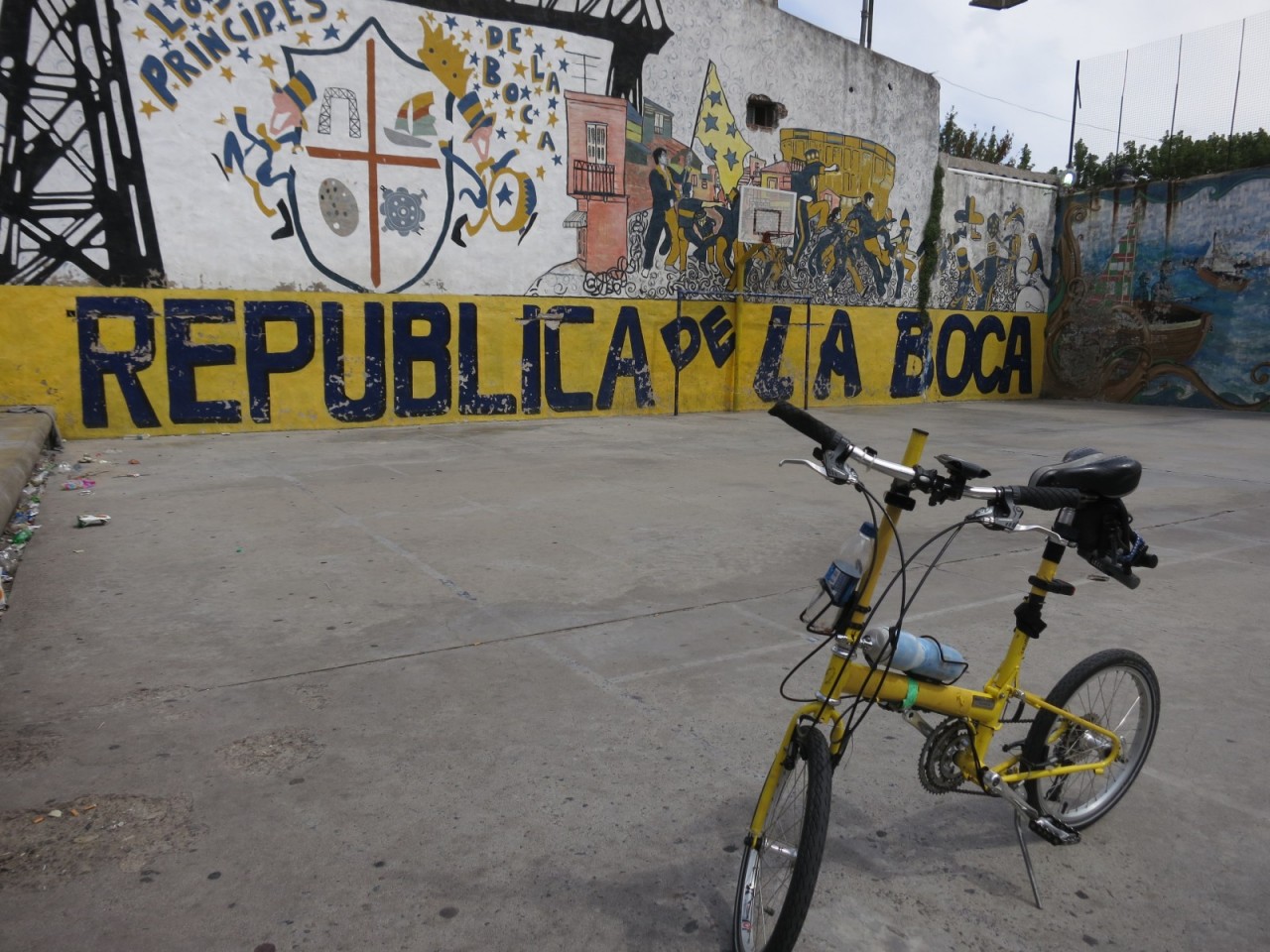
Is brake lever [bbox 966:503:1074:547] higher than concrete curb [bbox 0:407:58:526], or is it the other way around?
brake lever [bbox 966:503:1074:547]

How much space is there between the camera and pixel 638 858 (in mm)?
2586

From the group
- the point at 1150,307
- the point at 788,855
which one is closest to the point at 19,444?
the point at 788,855

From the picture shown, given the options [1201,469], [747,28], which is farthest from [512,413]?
[1201,469]

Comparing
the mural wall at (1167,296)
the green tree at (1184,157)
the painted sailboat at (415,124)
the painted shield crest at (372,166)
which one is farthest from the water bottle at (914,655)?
the green tree at (1184,157)

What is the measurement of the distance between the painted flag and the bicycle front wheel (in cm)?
1310

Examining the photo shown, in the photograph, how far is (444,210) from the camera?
11961mm

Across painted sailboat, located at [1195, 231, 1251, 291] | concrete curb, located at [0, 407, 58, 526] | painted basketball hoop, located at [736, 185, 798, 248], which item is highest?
painted basketball hoop, located at [736, 185, 798, 248]

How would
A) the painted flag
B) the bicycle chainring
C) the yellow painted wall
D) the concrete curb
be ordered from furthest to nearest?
1. the painted flag
2. the yellow painted wall
3. the concrete curb
4. the bicycle chainring

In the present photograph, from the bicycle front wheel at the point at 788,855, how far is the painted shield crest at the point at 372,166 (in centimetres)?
1046

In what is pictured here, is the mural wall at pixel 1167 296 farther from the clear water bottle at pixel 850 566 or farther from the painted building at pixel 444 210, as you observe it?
the clear water bottle at pixel 850 566

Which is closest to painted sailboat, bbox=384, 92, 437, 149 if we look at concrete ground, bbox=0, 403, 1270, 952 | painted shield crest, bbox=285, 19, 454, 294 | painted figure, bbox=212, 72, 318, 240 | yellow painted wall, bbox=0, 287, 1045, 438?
painted shield crest, bbox=285, 19, 454, 294

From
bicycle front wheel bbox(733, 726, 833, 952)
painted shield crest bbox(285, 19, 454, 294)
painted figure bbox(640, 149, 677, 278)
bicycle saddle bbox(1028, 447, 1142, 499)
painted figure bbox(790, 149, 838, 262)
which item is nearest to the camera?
Result: bicycle front wheel bbox(733, 726, 833, 952)

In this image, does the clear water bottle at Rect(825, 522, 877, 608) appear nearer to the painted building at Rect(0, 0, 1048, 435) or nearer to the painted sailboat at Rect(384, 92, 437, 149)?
the painted building at Rect(0, 0, 1048, 435)

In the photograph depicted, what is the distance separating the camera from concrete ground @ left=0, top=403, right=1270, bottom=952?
237 cm
